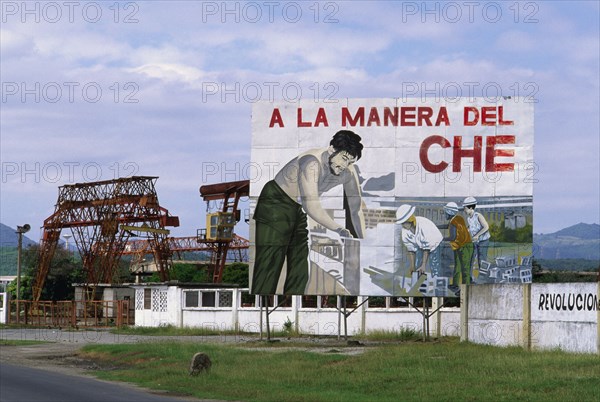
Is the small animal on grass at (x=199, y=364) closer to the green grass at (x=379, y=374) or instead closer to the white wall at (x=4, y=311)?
the green grass at (x=379, y=374)

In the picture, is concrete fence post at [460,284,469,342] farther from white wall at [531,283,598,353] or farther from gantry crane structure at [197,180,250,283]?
gantry crane structure at [197,180,250,283]

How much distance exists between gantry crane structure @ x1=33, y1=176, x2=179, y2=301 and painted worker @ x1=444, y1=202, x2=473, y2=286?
1596 inches

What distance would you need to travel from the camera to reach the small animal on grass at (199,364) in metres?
24.8

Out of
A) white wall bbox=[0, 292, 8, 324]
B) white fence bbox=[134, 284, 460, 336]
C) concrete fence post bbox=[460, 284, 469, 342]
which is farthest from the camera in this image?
white wall bbox=[0, 292, 8, 324]

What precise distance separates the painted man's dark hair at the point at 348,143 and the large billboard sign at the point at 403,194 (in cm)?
3

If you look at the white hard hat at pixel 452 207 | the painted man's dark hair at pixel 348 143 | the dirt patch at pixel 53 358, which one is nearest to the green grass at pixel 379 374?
the dirt patch at pixel 53 358

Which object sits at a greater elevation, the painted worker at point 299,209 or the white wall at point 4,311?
the painted worker at point 299,209

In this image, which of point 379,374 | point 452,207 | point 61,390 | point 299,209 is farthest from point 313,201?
point 61,390

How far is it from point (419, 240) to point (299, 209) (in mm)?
4178

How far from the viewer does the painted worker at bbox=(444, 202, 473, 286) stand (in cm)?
3397

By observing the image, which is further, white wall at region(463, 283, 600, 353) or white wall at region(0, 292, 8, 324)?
white wall at region(0, 292, 8, 324)

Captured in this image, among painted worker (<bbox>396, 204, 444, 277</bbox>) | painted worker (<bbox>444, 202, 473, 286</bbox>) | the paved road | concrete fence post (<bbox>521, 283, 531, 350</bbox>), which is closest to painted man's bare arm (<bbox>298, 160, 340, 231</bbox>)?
painted worker (<bbox>396, 204, 444, 277</bbox>)

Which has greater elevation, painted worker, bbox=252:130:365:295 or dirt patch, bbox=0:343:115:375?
painted worker, bbox=252:130:365:295

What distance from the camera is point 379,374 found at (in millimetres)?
23578
